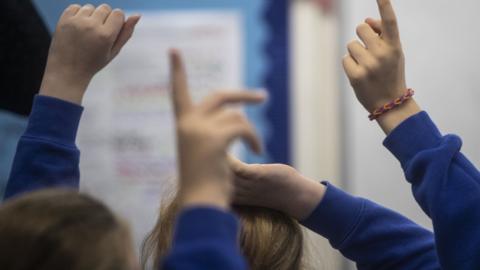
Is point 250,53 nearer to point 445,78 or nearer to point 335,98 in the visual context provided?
point 335,98

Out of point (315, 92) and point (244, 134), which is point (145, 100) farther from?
point (244, 134)

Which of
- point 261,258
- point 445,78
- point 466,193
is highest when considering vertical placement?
point 445,78

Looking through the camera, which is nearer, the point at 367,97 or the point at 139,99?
the point at 367,97

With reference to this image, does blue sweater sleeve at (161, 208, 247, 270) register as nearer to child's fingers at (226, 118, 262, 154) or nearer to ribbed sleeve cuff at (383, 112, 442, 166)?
child's fingers at (226, 118, 262, 154)

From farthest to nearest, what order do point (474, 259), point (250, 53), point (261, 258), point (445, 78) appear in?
1. point (250, 53)
2. point (445, 78)
3. point (261, 258)
4. point (474, 259)

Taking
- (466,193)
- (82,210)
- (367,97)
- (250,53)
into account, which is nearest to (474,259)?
(466,193)

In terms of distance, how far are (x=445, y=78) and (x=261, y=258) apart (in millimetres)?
589

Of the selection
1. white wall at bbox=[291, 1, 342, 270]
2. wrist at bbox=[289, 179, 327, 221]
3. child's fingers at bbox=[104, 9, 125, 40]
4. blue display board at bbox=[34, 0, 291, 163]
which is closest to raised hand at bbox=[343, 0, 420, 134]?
wrist at bbox=[289, 179, 327, 221]

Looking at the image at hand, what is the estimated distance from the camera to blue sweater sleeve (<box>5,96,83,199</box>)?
58cm

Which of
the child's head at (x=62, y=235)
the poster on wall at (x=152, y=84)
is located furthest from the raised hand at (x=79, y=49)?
the poster on wall at (x=152, y=84)

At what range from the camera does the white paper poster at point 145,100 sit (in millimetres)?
1364

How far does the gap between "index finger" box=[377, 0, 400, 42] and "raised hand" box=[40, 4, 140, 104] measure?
249 millimetres

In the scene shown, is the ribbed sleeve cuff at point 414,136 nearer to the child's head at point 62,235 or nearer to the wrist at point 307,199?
the wrist at point 307,199

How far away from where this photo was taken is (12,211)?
→ 1.52 ft
